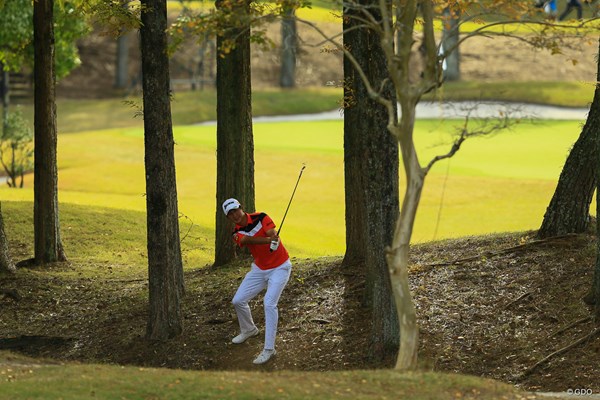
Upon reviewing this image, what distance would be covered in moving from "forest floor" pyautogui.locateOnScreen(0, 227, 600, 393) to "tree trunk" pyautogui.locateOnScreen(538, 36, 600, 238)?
1.03 ft

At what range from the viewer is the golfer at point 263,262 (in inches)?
536

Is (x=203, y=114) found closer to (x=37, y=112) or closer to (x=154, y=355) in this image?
(x=37, y=112)

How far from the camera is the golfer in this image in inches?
536

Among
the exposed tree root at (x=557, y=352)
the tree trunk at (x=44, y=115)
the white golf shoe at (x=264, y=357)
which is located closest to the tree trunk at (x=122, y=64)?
the tree trunk at (x=44, y=115)

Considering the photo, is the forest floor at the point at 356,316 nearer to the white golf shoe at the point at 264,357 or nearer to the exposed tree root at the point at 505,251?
the exposed tree root at the point at 505,251

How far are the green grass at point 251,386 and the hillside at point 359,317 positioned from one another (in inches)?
94.5

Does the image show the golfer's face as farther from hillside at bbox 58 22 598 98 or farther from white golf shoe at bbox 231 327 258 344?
hillside at bbox 58 22 598 98

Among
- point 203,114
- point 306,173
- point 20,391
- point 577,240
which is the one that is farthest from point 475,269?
point 203,114

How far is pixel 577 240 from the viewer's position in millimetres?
16844

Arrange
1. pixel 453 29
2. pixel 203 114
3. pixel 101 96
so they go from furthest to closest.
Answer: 1. pixel 101 96
2. pixel 203 114
3. pixel 453 29

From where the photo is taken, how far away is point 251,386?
33.3 ft

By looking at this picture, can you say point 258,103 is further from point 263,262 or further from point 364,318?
point 263,262

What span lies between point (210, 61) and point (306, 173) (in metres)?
42.0

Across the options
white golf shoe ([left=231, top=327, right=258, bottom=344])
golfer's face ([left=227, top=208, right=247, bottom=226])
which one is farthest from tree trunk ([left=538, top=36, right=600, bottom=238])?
golfer's face ([left=227, top=208, right=247, bottom=226])
